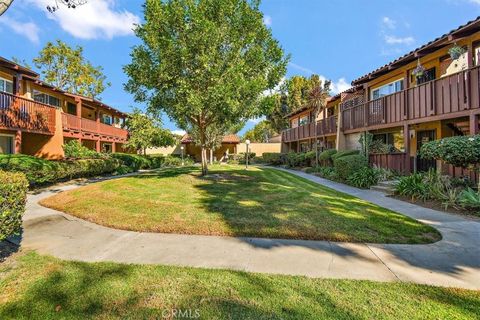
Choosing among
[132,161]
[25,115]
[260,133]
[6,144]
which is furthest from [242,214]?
[260,133]

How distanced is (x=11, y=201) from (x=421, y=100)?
1403cm

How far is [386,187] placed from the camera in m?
11.8

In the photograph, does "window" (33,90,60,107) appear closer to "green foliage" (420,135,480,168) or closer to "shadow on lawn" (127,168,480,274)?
"shadow on lawn" (127,168,480,274)

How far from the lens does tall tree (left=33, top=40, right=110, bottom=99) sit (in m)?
33.7

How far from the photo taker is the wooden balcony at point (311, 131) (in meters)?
21.6

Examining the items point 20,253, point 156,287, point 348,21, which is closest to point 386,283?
point 156,287

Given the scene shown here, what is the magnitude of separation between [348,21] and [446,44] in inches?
288

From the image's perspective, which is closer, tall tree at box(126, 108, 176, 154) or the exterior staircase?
the exterior staircase

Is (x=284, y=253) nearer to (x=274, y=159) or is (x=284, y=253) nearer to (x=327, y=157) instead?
(x=327, y=157)

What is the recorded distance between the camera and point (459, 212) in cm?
781

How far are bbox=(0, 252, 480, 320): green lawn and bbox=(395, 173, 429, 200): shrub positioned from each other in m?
7.02

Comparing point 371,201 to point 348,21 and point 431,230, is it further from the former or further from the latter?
point 348,21

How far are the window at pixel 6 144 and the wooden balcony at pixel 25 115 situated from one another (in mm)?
1807

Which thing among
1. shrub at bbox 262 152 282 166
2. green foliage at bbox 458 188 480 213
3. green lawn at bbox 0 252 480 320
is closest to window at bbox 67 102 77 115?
shrub at bbox 262 152 282 166
